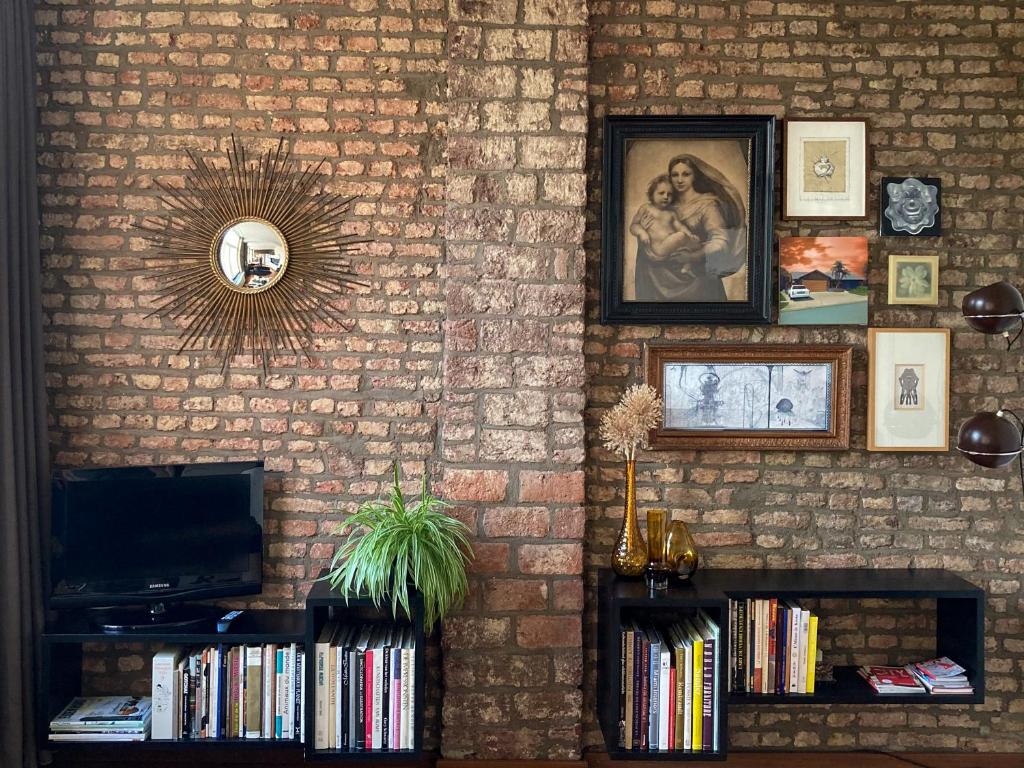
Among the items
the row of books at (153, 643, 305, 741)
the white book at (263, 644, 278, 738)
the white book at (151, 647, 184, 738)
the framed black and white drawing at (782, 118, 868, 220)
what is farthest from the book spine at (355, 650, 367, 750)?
the framed black and white drawing at (782, 118, 868, 220)

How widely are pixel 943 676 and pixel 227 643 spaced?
256cm

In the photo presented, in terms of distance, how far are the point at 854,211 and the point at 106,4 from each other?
117 inches

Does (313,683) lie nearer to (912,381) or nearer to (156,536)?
(156,536)

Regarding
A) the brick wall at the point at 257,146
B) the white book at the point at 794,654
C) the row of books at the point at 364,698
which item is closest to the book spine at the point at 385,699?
the row of books at the point at 364,698

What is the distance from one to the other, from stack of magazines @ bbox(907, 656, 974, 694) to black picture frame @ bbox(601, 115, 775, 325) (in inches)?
54.9

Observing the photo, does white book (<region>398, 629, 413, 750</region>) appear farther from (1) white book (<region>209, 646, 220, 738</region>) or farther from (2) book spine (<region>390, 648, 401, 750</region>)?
(1) white book (<region>209, 646, 220, 738</region>)

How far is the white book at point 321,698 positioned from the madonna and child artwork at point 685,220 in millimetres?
1691

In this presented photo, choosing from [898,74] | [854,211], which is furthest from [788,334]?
[898,74]

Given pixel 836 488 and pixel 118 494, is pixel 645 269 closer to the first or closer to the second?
pixel 836 488

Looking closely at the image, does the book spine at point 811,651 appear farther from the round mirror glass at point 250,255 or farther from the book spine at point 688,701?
the round mirror glass at point 250,255

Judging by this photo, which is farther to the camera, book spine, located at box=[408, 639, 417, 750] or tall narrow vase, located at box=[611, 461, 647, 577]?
tall narrow vase, located at box=[611, 461, 647, 577]

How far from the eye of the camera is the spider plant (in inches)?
98.6

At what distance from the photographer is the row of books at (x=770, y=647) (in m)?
2.71

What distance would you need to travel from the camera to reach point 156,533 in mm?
2775
